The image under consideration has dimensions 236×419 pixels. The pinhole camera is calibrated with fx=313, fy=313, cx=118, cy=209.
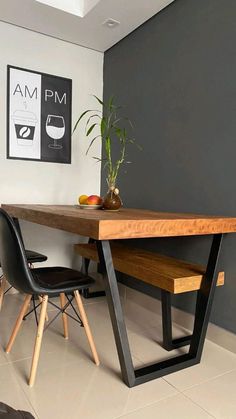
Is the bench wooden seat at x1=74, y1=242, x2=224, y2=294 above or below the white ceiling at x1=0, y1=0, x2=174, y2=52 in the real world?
below

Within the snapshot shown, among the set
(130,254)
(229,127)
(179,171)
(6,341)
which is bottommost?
(6,341)

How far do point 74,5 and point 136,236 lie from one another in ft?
6.72

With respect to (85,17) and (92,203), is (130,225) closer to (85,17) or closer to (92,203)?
(92,203)

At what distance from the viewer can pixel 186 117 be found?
2125mm

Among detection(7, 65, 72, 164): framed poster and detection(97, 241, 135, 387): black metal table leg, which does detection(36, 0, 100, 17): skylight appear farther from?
detection(97, 241, 135, 387): black metal table leg

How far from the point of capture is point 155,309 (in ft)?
7.74

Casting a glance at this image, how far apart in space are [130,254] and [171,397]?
34.9 inches

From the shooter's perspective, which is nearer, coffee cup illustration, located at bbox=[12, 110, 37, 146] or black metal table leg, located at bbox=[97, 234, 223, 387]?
black metal table leg, located at bbox=[97, 234, 223, 387]

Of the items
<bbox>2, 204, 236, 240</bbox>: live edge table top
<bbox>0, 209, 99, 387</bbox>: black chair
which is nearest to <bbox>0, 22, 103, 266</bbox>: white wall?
<bbox>2, 204, 236, 240</bbox>: live edge table top

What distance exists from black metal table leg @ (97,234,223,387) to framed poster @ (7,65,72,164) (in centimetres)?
163

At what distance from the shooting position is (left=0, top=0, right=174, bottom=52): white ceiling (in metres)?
2.27

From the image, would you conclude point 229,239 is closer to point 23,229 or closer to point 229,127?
point 229,127

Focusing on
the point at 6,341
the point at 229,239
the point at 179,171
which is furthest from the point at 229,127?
the point at 6,341

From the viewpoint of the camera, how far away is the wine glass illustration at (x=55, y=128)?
279 centimetres
